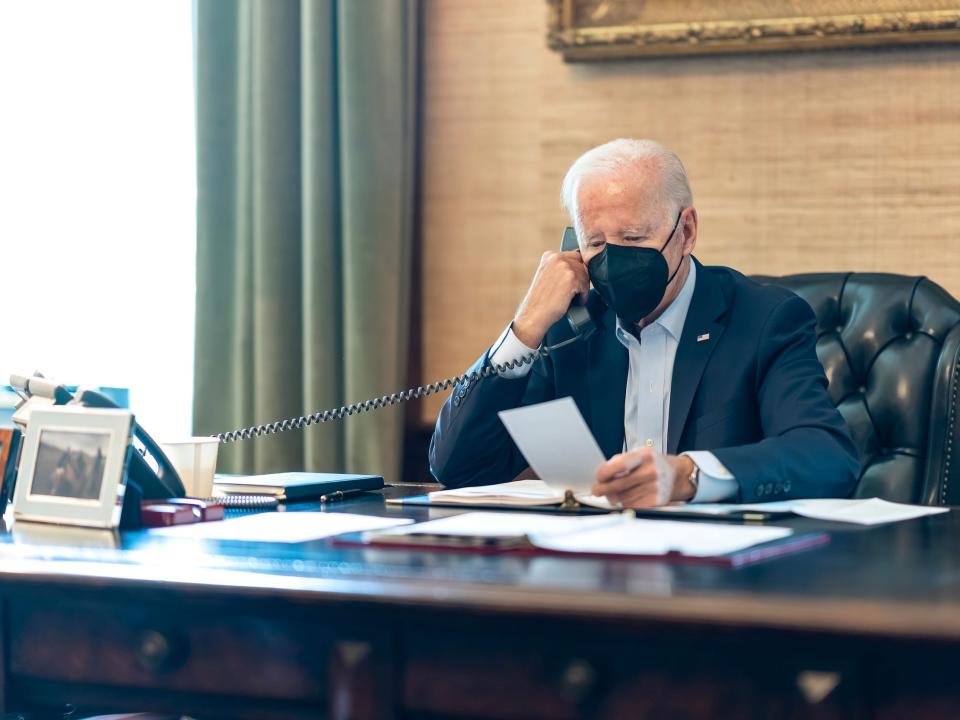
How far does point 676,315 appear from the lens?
8.73 ft

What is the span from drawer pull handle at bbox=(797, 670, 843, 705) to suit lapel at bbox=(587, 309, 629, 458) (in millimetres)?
1428

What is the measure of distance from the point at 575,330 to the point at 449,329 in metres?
1.16

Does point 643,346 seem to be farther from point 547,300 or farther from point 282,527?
point 282,527

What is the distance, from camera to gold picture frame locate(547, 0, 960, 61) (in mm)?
3229

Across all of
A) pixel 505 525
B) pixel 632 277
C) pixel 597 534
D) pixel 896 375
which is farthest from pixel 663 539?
pixel 896 375

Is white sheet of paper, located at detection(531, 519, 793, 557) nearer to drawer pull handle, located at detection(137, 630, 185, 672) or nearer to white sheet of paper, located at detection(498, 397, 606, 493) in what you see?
white sheet of paper, located at detection(498, 397, 606, 493)

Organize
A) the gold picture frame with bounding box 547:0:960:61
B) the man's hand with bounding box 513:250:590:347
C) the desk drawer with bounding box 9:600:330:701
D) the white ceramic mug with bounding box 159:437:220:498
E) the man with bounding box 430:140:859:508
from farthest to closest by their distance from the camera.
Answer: the gold picture frame with bounding box 547:0:960:61 → the man's hand with bounding box 513:250:590:347 → the man with bounding box 430:140:859:508 → the white ceramic mug with bounding box 159:437:220:498 → the desk drawer with bounding box 9:600:330:701

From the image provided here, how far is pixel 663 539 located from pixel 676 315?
1.19 m

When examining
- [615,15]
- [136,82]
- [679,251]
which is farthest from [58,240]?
[679,251]

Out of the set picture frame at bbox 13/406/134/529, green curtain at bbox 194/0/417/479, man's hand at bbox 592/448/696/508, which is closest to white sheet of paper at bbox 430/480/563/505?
man's hand at bbox 592/448/696/508

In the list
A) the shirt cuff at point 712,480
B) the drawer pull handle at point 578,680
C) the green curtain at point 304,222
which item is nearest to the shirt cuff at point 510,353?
the shirt cuff at point 712,480

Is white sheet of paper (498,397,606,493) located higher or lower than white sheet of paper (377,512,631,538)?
higher

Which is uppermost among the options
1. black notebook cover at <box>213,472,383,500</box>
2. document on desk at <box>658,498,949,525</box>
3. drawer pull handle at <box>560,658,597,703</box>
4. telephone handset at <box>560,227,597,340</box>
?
telephone handset at <box>560,227,597,340</box>

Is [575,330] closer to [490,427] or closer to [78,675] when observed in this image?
[490,427]
